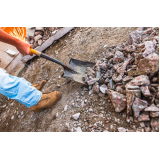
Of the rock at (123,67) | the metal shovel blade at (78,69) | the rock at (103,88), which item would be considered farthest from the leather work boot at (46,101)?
the rock at (123,67)

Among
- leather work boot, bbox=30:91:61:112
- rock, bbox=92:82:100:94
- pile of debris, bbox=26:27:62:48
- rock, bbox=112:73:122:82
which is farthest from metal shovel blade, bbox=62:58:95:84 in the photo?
pile of debris, bbox=26:27:62:48

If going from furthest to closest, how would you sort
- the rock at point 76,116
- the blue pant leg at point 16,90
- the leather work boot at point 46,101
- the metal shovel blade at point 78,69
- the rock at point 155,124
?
the metal shovel blade at point 78,69, the leather work boot at point 46,101, the rock at point 76,116, the blue pant leg at point 16,90, the rock at point 155,124

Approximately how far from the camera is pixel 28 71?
378 cm

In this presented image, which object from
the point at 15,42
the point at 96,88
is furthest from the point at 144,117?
the point at 15,42

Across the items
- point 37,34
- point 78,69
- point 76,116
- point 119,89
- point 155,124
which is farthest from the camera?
point 37,34

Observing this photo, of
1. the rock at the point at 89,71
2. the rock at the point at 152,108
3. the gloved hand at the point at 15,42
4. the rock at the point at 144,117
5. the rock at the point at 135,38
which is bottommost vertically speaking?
the rock at the point at 144,117

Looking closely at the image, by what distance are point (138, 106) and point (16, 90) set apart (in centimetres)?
178

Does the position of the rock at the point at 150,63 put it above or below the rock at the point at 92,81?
above

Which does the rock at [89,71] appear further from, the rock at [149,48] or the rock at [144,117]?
the rock at [144,117]

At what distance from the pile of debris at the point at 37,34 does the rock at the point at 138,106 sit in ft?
12.7

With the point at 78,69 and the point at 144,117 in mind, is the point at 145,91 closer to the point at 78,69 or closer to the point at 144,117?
the point at 144,117

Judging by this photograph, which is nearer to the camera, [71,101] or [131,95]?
[131,95]

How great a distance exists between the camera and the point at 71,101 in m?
2.02

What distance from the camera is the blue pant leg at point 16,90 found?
62.9 inches
